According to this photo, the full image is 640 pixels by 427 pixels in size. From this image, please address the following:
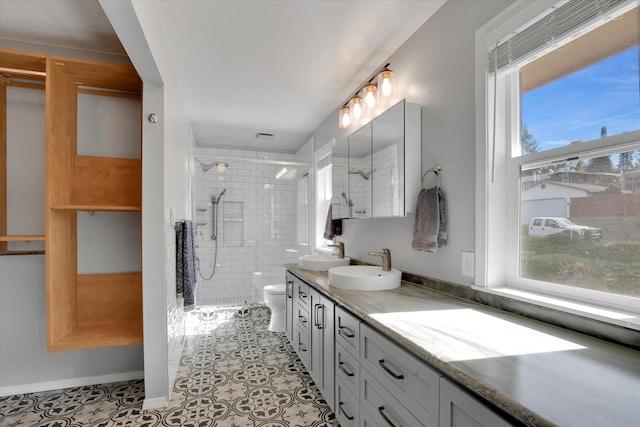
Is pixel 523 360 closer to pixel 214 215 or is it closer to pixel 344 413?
pixel 344 413

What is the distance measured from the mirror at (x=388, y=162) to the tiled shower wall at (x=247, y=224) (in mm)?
1995

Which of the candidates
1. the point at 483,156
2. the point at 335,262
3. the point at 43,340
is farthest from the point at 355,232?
the point at 43,340

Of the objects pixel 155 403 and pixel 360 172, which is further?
pixel 360 172

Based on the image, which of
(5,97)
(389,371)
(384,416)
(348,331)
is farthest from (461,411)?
(5,97)

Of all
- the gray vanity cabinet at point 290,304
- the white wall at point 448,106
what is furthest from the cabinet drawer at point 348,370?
the gray vanity cabinet at point 290,304

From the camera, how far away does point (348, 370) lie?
1.59 m

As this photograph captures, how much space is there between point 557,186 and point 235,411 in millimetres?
2143

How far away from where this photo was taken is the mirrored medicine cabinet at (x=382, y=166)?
6.33 feet

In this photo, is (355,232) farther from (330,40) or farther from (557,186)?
(557,186)

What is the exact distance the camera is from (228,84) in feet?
8.99

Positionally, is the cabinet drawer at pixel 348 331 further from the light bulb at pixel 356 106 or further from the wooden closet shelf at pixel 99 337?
the light bulb at pixel 356 106

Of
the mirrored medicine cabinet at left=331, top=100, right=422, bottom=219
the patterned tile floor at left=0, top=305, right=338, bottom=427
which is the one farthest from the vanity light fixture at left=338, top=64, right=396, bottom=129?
the patterned tile floor at left=0, top=305, right=338, bottom=427

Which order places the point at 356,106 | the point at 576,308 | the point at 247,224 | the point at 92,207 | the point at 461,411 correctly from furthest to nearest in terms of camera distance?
the point at 247,224 → the point at 356,106 → the point at 92,207 → the point at 576,308 → the point at 461,411

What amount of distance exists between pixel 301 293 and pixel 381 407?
1.24m
